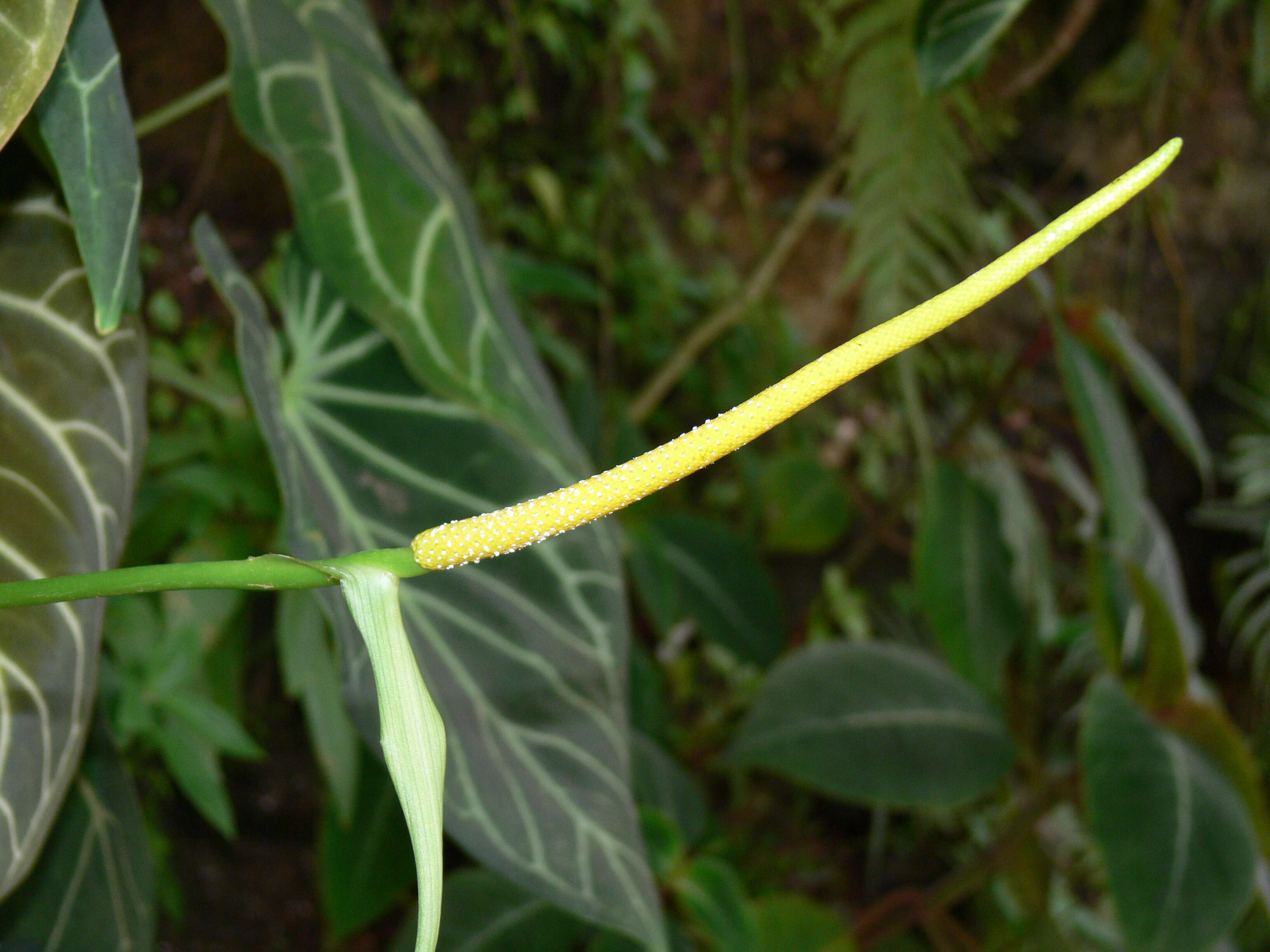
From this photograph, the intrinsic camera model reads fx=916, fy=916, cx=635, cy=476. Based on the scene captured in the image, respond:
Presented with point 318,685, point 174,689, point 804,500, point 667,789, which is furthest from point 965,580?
point 174,689

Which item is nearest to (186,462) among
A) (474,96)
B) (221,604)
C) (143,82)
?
(221,604)

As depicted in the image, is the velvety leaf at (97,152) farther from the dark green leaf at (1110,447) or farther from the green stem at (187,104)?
the dark green leaf at (1110,447)

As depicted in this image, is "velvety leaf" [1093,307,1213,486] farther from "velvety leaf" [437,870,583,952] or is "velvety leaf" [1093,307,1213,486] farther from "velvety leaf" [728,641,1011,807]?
"velvety leaf" [437,870,583,952]

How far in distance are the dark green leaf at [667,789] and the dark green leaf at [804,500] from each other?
0.52m

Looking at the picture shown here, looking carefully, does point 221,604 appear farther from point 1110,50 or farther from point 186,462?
point 1110,50

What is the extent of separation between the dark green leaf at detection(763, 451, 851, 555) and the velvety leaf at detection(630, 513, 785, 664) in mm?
188

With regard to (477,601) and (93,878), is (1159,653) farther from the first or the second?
(93,878)

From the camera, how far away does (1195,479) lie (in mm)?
2410

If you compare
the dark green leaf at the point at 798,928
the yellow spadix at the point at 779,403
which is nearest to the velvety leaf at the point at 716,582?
the dark green leaf at the point at 798,928

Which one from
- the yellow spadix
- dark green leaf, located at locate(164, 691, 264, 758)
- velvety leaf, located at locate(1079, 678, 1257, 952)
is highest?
dark green leaf, located at locate(164, 691, 264, 758)

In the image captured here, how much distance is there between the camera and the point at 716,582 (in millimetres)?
1326

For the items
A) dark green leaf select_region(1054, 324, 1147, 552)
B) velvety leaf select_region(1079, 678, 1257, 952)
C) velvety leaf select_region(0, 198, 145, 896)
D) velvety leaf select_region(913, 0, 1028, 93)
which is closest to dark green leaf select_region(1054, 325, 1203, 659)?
dark green leaf select_region(1054, 324, 1147, 552)

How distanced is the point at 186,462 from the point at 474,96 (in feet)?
2.29

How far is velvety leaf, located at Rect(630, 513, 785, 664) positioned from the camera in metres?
1.32
